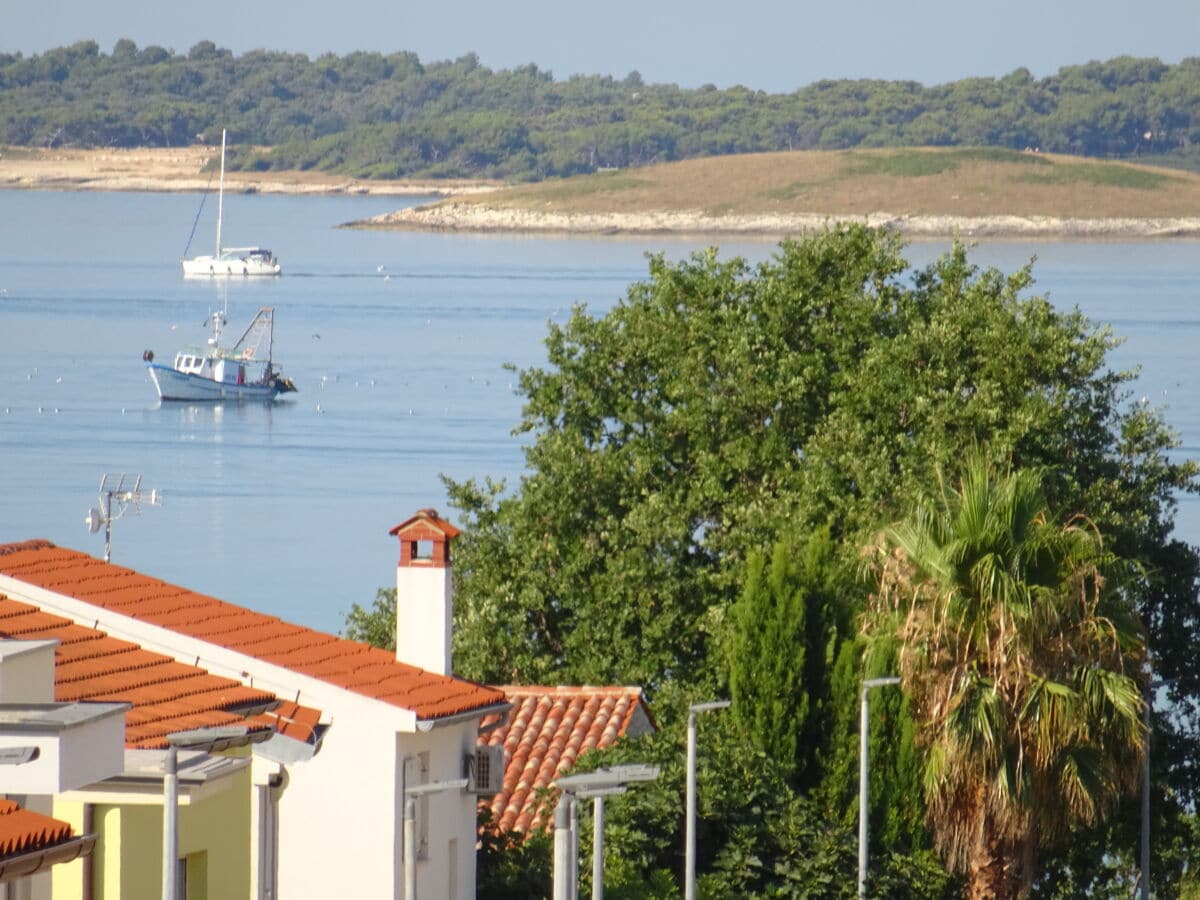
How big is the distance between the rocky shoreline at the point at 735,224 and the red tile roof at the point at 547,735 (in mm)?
154094

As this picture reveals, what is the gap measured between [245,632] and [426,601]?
60.6 inches

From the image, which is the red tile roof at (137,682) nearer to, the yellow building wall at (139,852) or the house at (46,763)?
the yellow building wall at (139,852)

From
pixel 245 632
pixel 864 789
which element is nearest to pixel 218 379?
pixel 864 789

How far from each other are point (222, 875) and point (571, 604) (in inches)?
531

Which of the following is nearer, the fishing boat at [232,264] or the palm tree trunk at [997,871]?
the palm tree trunk at [997,871]

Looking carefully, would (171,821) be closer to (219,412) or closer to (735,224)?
(219,412)

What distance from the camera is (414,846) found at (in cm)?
1157

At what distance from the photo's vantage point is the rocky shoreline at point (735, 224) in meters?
178

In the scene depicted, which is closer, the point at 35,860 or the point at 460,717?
the point at 35,860

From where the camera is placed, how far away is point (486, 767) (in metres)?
13.6

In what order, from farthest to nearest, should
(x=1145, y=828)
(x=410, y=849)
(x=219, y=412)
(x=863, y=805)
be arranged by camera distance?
(x=219, y=412) < (x=1145, y=828) < (x=863, y=805) < (x=410, y=849)

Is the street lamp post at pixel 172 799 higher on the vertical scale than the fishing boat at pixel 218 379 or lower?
higher

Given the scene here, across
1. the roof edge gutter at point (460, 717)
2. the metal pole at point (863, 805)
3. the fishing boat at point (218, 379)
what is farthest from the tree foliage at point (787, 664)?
the fishing boat at point (218, 379)

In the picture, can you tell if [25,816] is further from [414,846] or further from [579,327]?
[579,327]
